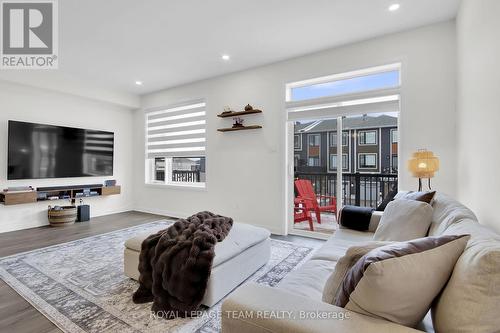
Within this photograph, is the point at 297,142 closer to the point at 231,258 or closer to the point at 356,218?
the point at 356,218

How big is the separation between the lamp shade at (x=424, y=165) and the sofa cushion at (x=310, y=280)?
1593 mm

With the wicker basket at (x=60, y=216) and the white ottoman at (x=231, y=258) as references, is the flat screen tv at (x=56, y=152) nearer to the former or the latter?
the wicker basket at (x=60, y=216)

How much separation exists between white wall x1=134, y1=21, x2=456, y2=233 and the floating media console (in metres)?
0.87

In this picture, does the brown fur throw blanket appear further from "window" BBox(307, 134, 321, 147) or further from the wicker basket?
the wicker basket

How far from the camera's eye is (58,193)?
15.1 feet

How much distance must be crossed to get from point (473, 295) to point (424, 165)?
7.06ft

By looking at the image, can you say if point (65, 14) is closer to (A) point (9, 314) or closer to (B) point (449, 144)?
(A) point (9, 314)

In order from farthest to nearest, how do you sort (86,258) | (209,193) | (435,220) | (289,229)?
(209,193)
(289,229)
(86,258)
(435,220)

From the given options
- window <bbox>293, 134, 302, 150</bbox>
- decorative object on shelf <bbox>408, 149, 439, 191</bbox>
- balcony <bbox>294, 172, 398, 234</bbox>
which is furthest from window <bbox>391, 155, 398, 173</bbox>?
window <bbox>293, 134, 302, 150</bbox>

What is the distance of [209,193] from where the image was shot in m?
4.78

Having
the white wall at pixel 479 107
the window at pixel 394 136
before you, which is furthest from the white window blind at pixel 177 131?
the white wall at pixel 479 107

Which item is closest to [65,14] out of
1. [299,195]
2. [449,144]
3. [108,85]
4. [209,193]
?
[108,85]

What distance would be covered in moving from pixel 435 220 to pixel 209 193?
371cm

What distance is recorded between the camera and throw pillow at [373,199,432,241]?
1681mm
